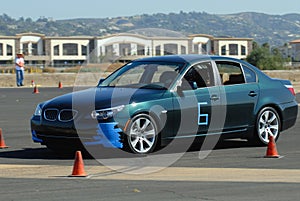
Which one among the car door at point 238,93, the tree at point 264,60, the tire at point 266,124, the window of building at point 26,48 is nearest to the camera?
the car door at point 238,93

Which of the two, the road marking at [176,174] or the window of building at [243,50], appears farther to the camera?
the window of building at [243,50]

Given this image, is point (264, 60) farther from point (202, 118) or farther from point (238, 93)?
point (202, 118)

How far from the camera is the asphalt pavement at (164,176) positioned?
28.4 feet

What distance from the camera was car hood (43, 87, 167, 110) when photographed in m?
11.6

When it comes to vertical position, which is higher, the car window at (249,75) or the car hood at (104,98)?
the car window at (249,75)

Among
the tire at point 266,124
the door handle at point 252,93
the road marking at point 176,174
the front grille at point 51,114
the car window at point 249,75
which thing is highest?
the car window at point 249,75

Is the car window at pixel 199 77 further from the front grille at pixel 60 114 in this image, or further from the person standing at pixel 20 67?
the person standing at pixel 20 67

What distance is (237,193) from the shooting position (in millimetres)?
8664

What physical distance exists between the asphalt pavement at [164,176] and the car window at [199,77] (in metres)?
1.11

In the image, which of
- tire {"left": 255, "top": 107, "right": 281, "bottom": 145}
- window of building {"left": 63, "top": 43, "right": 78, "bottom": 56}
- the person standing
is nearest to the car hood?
tire {"left": 255, "top": 107, "right": 281, "bottom": 145}

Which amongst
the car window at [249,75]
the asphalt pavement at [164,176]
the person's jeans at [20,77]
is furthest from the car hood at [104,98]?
the person's jeans at [20,77]

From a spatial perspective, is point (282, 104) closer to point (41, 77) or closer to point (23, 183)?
point (23, 183)

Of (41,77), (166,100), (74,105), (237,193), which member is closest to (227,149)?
(166,100)

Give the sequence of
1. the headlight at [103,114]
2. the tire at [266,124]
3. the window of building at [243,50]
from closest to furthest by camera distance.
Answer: the headlight at [103,114], the tire at [266,124], the window of building at [243,50]
